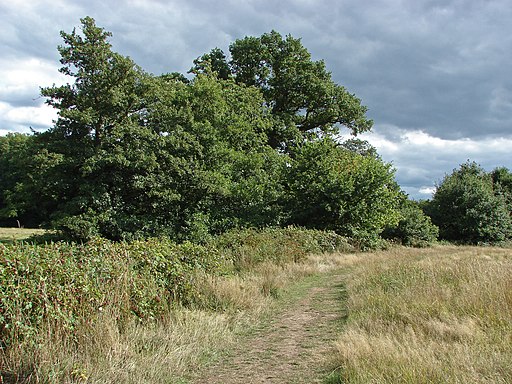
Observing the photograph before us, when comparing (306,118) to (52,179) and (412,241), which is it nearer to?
(412,241)

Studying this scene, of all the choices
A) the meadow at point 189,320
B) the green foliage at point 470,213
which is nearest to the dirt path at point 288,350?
the meadow at point 189,320

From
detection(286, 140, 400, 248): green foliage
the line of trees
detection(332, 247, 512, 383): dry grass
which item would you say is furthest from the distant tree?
detection(332, 247, 512, 383): dry grass

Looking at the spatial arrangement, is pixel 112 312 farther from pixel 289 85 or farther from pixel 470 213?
pixel 470 213

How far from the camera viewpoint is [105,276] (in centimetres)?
536

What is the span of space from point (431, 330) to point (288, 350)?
2.12m

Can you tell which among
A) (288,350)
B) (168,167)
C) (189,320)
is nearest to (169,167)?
(168,167)

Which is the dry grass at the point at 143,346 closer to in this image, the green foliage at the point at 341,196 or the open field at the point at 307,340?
the open field at the point at 307,340

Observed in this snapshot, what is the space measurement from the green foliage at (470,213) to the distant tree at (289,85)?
12971 millimetres

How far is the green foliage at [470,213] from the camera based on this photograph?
3659 centimetres

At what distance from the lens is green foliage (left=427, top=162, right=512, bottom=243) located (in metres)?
36.6

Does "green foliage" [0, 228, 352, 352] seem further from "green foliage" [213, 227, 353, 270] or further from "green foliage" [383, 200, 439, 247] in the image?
"green foliage" [383, 200, 439, 247]

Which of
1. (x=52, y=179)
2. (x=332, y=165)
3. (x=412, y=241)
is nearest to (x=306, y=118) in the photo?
→ (x=332, y=165)

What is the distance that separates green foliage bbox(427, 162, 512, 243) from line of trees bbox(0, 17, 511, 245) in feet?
60.1

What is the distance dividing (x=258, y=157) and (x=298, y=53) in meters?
14.5
